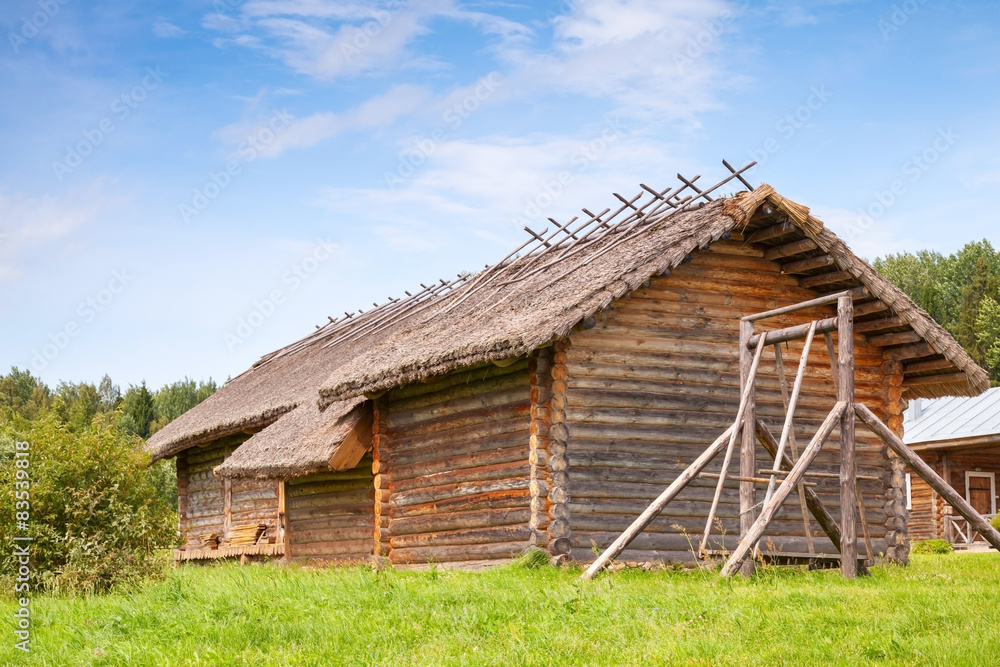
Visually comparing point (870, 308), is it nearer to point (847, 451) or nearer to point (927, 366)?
point (927, 366)

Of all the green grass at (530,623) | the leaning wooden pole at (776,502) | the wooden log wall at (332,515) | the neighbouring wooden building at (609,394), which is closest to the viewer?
the green grass at (530,623)

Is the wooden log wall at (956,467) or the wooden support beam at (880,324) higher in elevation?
the wooden support beam at (880,324)

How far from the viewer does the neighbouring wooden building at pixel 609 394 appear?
13352 millimetres

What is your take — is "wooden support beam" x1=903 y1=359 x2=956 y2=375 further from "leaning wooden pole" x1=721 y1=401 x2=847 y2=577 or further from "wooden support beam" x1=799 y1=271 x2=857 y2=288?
"leaning wooden pole" x1=721 y1=401 x2=847 y2=577

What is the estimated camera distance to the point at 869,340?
15555 mm

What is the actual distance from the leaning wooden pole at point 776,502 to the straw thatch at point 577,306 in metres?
2.84

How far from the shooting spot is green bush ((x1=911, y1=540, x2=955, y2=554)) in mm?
23594

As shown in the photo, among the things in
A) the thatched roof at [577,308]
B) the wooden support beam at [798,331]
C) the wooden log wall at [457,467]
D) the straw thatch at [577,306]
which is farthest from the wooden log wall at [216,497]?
the wooden support beam at [798,331]

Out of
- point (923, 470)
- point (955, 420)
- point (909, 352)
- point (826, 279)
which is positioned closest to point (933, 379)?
point (909, 352)

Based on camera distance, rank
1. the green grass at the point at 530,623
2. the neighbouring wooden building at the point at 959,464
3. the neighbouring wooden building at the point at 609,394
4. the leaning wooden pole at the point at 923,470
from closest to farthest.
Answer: the green grass at the point at 530,623, the leaning wooden pole at the point at 923,470, the neighbouring wooden building at the point at 609,394, the neighbouring wooden building at the point at 959,464

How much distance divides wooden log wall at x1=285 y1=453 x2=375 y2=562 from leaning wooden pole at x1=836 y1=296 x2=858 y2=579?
26.3 feet

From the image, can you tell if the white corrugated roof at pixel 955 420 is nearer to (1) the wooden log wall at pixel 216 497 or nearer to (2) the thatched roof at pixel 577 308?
(2) the thatched roof at pixel 577 308

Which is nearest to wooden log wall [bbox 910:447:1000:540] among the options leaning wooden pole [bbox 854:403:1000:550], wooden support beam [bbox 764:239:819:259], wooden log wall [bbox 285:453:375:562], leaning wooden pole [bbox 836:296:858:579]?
wooden support beam [bbox 764:239:819:259]

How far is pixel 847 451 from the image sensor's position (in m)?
11.5
